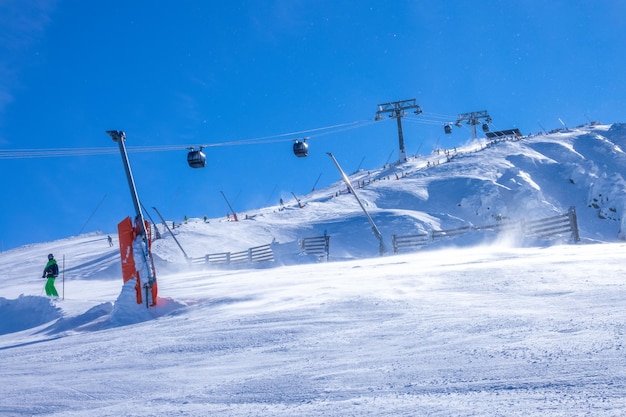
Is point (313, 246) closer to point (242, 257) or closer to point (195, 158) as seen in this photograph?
point (242, 257)

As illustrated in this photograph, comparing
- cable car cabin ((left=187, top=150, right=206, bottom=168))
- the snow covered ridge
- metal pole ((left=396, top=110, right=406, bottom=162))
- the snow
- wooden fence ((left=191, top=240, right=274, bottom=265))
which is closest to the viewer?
the snow

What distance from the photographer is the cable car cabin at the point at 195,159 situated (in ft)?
84.3

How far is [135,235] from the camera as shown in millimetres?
12336

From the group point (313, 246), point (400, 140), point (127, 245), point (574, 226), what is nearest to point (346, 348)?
point (127, 245)

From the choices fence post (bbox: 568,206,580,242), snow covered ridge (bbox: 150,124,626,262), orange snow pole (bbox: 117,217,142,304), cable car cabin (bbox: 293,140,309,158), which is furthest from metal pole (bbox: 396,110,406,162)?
orange snow pole (bbox: 117,217,142,304)

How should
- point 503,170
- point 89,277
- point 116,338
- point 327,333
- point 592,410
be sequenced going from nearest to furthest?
1. point 592,410
2. point 327,333
3. point 116,338
4. point 89,277
5. point 503,170

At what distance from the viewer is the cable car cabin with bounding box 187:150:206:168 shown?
84.3 ft

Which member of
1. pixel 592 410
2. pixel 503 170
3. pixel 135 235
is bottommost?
pixel 592 410

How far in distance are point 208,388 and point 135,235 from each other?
819 centimetres

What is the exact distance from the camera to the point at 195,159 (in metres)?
25.7

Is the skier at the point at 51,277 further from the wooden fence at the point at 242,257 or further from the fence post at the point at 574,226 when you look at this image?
the fence post at the point at 574,226

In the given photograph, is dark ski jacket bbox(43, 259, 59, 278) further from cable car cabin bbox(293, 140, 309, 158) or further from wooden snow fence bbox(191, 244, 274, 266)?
cable car cabin bbox(293, 140, 309, 158)

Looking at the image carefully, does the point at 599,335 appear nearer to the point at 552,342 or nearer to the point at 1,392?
the point at 552,342

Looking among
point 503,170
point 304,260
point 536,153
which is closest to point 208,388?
point 304,260
